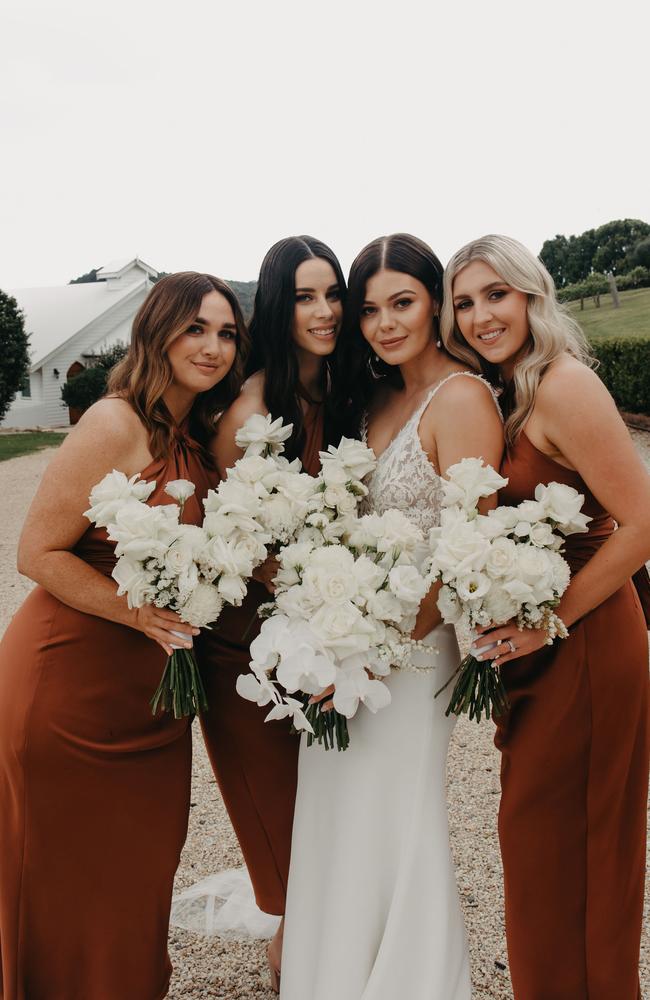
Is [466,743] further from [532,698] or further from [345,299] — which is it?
[345,299]

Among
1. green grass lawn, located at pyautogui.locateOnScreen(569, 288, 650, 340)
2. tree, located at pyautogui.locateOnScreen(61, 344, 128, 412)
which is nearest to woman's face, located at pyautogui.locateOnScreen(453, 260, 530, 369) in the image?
green grass lawn, located at pyautogui.locateOnScreen(569, 288, 650, 340)

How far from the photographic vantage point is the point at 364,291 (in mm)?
3400

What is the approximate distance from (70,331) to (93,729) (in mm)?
34335

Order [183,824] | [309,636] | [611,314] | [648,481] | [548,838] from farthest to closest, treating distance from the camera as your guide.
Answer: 1. [611,314]
2. [183,824]
3. [548,838]
4. [648,481]
5. [309,636]

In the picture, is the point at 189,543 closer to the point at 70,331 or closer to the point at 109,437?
the point at 109,437

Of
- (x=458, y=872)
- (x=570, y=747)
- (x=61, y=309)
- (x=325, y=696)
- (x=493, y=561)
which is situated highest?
(x=61, y=309)

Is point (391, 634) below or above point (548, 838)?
above

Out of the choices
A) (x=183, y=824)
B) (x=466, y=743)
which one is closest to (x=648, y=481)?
(x=183, y=824)

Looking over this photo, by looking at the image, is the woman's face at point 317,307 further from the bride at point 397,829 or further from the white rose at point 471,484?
the white rose at point 471,484

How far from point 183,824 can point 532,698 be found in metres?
1.52

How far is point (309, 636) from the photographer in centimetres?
246

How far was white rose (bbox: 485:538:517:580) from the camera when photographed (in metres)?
2.38

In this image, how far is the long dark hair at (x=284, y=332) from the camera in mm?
3645

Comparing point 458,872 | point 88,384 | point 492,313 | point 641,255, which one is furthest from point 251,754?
point 641,255
